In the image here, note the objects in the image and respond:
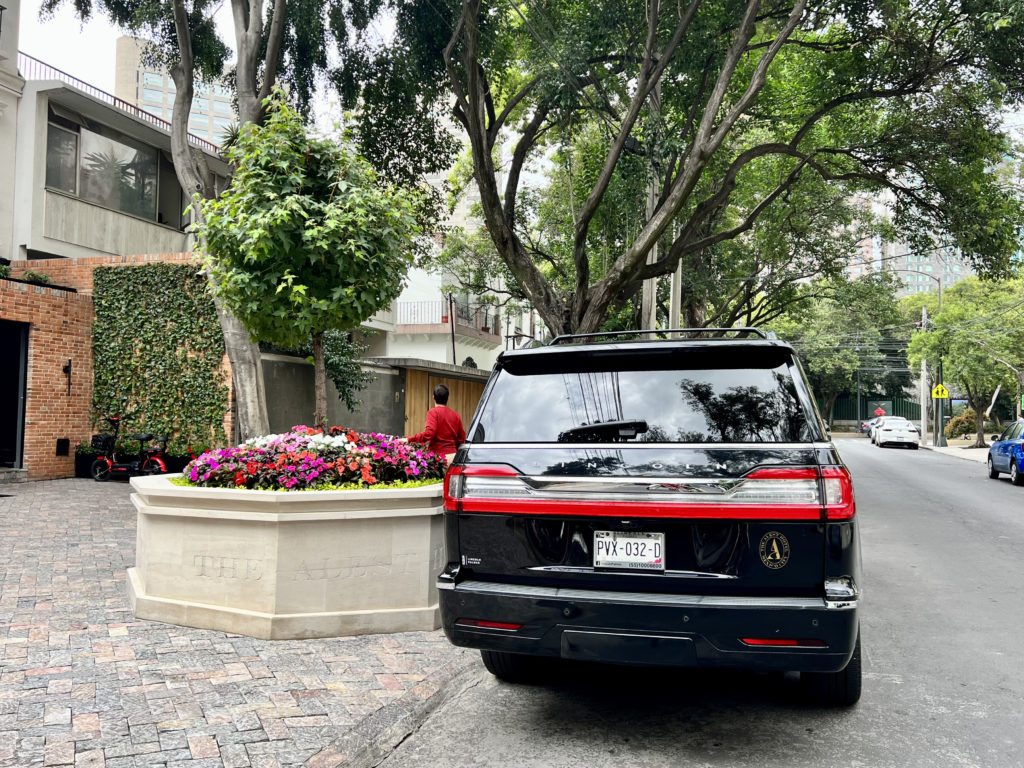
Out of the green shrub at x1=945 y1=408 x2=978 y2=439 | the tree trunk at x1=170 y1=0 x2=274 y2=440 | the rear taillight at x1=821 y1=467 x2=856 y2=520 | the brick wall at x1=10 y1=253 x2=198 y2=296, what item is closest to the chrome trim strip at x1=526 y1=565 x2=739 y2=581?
the rear taillight at x1=821 y1=467 x2=856 y2=520

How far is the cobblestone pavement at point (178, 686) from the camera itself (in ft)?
11.5

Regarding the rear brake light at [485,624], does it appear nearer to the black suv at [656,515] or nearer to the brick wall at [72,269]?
the black suv at [656,515]

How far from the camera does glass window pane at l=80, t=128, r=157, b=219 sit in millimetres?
A: 17656

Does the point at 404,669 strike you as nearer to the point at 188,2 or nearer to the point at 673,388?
the point at 673,388

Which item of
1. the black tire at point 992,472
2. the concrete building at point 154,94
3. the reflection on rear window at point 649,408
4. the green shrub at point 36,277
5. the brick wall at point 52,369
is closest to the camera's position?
the reflection on rear window at point 649,408

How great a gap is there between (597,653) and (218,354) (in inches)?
454

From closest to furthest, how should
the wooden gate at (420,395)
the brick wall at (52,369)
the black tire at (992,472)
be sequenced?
1. the brick wall at (52,369)
2. the wooden gate at (420,395)
3. the black tire at (992,472)

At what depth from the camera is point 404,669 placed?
→ 4.66 metres

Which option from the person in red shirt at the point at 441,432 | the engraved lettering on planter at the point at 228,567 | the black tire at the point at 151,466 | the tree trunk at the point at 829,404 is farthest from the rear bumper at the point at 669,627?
the tree trunk at the point at 829,404

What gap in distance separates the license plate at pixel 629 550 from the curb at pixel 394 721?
1.33 meters

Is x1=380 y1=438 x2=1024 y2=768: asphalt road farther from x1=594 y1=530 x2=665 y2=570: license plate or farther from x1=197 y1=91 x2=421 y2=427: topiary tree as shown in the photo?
x1=197 y1=91 x2=421 y2=427: topiary tree

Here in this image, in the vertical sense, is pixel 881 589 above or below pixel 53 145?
below

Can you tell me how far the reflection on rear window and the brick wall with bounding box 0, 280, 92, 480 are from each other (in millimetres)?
12748

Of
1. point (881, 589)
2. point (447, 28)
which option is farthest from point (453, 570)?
point (447, 28)
